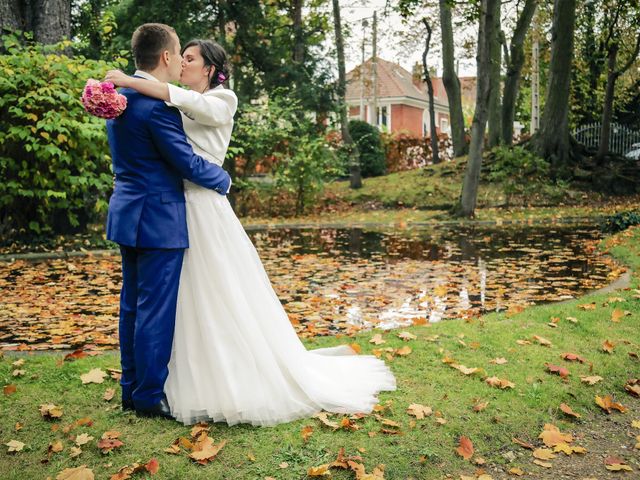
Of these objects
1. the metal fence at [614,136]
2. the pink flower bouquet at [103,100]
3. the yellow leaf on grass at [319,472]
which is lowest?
the yellow leaf on grass at [319,472]

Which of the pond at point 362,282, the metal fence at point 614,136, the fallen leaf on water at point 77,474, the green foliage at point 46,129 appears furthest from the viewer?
the metal fence at point 614,136

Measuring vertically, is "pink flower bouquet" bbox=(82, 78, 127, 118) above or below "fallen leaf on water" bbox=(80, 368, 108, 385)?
above

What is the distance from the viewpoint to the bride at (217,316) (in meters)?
3.61

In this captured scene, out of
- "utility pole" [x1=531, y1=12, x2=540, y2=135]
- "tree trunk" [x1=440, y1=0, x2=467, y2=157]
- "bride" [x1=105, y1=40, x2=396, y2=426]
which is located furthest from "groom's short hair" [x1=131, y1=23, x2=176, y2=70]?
"utility pole" [x1=531, y1=12, x2=540, y2=135]

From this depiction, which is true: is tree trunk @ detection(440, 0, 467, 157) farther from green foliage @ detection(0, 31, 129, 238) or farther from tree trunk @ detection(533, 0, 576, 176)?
green foliage @ detection(0, 31, 129, 238)

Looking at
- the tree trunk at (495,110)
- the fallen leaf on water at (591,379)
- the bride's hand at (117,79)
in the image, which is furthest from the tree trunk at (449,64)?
the bride's hand at (117,79)

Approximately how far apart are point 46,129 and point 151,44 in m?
6.25

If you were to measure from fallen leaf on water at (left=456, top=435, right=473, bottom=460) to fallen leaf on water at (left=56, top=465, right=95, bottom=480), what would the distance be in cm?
193

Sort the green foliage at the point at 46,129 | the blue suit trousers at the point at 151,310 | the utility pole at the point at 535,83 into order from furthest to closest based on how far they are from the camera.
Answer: the utility pole at the point at 535,83 < the green foliage at the point at 46,129 < the blue suit trousers at the point at 151,310

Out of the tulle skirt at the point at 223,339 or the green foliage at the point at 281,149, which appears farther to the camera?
the green foliage at the point at 281,149

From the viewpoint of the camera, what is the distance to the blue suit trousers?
11.6 ft

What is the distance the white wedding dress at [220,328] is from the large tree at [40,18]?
369 inches

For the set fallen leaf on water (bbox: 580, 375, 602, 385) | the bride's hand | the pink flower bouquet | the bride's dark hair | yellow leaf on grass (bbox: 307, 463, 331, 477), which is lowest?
fallen leaf on water (bbox: 580, 375, 602, 385)

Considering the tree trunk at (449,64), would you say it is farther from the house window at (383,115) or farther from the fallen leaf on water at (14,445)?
the house window at (383,115)
